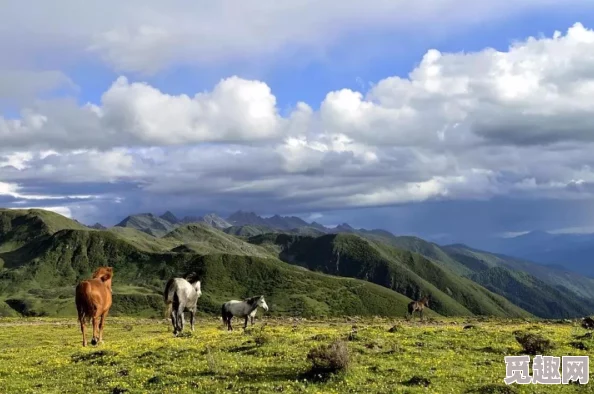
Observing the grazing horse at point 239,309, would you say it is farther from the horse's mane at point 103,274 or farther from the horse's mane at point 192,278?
the horse's mane at point 103,274

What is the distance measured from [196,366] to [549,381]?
14293mm

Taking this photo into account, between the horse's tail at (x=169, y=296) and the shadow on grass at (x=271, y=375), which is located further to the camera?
the horse's tail at (x=169, y=296)

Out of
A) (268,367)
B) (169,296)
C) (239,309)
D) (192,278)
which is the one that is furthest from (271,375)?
(239,309)

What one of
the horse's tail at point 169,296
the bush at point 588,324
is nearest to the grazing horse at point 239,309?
the horse's tail at point 169,296

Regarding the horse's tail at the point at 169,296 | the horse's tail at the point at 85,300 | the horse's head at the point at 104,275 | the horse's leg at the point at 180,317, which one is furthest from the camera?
the horse's leg at the point at 180,317

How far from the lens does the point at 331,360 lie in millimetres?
20422

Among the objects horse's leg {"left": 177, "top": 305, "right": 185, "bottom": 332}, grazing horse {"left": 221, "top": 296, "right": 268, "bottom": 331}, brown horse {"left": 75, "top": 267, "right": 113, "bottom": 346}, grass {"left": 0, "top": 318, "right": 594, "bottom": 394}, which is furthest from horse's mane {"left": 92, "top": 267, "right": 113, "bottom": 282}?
grazing horse {"left": 221, "top": 296, "right": 268, "bottom": 331}

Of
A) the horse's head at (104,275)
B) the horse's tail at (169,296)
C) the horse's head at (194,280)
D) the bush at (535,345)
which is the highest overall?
the horse's head at (104,275)

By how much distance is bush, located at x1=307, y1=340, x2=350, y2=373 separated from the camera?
20.5 metres

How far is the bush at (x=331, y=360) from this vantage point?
20.5 metres

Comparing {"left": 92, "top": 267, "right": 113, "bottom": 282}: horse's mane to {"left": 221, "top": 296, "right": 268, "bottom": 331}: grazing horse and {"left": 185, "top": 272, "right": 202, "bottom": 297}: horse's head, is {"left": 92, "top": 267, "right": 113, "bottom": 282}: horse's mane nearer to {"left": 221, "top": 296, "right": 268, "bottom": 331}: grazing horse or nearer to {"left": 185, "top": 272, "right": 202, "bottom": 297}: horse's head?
{"left": 185, "top": 272, "right": 202, "bottom": 297}: horse's head

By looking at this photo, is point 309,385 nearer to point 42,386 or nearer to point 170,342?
point 42,386

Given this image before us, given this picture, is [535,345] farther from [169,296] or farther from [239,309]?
[239,309]

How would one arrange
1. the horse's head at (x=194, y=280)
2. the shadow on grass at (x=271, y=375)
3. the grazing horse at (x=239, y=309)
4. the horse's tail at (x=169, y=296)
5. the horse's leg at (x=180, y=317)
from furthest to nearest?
1. the grazing horse at (x=239, y=309)
2. the horse's head at (x=194, y=280)
3. the horse's leg at (x=180, y=317)
4. the horse's tail at (x=169, y=296)
5. the shadow on grass at (x=271, y=375)
